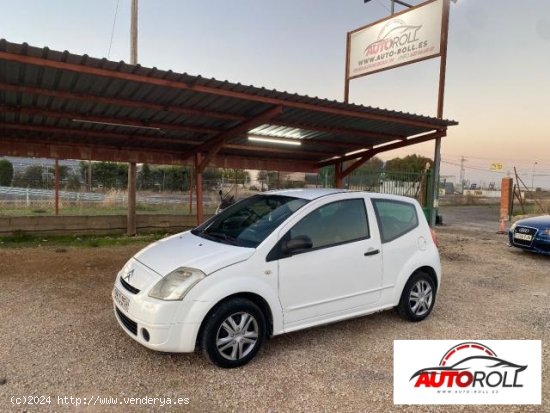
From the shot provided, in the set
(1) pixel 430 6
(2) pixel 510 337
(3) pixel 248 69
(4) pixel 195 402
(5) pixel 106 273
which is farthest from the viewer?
(3) pixel 248 69

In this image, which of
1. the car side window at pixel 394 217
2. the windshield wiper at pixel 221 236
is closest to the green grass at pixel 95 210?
the windshield wiper at pixel 221 236

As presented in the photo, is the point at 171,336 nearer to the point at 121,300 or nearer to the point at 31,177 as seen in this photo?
the point at 121,300

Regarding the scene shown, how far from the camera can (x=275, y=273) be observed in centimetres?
353

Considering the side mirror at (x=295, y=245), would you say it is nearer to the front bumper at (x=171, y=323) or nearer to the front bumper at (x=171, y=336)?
the front bumper at (x=171, y=323)

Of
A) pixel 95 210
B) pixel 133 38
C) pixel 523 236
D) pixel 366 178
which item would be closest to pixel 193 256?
pixel 523 236

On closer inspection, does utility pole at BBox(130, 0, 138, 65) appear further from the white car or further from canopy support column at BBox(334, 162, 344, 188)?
the white car

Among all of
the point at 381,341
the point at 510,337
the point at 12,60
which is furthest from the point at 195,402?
the point at 12,60

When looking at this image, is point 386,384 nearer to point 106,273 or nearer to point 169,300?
point 169,300

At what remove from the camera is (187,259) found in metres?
3.43

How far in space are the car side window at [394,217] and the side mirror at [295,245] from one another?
1.14 meters

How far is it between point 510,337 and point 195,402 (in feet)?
11.8

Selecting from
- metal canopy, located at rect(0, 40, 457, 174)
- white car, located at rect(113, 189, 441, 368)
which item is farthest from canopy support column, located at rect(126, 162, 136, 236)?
white car, located at rect(113, 189, 441, 368)

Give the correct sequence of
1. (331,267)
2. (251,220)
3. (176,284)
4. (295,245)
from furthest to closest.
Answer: (251,220) < (331,267) < (295,245) < (176,284)

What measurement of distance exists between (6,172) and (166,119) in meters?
8.22
